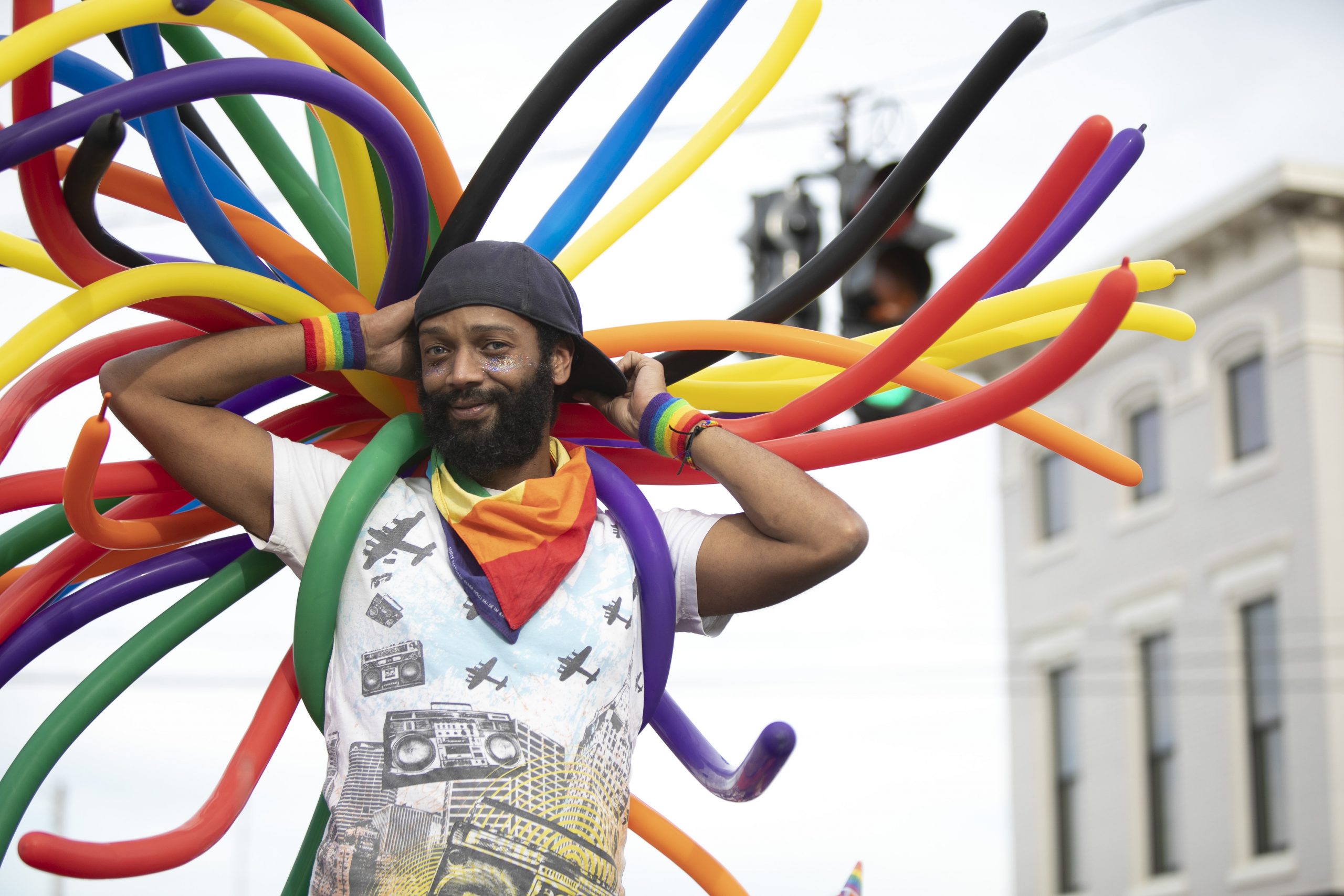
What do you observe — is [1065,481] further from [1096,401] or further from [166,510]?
[166,510]

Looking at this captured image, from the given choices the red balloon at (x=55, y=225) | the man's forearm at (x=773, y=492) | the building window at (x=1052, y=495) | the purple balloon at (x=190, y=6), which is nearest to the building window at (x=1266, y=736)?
the building window at (x=1052, y=495)

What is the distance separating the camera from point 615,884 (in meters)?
2.69

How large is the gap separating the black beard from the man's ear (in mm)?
40

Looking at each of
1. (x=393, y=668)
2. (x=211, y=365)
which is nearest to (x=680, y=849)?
(x=393, y=668)

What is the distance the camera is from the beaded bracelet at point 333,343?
2799 millimetres

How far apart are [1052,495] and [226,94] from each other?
15320mm

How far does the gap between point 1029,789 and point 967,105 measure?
593 inches

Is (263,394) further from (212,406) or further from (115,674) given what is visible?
(115,674)

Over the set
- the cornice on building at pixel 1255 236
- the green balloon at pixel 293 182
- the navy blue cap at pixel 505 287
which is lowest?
the navy blue cap at pixel 505 287

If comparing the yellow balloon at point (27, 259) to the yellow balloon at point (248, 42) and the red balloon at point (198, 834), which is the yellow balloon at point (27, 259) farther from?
the red balloon at point (198, 834)

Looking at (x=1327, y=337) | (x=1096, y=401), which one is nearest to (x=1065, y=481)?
(x=1096, y=401)

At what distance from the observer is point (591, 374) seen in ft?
9.80

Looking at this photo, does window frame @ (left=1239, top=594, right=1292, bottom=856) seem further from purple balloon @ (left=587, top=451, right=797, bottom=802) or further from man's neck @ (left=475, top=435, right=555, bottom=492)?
man's neck @ (left=475, top=435, right=555, bottom=492)

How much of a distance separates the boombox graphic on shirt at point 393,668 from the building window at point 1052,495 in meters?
14.8
